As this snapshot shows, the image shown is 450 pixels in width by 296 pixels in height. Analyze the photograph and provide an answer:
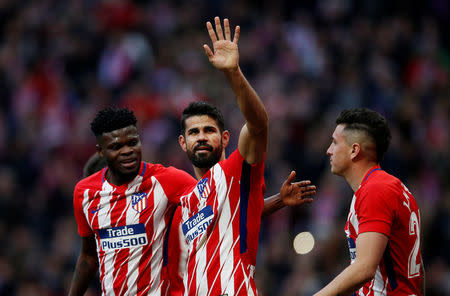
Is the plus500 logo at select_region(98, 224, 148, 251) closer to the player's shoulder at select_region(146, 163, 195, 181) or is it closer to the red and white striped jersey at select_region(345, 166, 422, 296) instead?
the player's shoulder at select_region(146, 163, 195, 181)

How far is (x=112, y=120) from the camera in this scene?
5.04 meters

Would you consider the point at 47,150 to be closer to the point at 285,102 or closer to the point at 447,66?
the point at 285,102

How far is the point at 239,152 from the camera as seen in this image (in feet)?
14.4

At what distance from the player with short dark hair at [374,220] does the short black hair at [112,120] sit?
160 centimetres

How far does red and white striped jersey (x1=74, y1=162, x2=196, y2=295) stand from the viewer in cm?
489

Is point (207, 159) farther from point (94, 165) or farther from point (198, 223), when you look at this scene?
point (94, 165)

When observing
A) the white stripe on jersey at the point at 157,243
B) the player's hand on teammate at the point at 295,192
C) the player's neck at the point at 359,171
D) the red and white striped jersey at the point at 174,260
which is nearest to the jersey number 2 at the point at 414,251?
the player's neck at the point at 359,171

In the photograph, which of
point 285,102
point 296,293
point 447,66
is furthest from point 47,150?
point 447,66

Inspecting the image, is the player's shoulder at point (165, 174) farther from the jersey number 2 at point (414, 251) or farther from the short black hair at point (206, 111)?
the jersey number 2 at point (414, 251)

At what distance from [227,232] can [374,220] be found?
3.25 ft

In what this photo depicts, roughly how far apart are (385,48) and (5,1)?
8.26 m

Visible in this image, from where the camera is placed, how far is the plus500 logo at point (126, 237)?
16.0 ft

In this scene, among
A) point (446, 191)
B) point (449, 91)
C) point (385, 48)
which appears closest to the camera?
point (446, 191)

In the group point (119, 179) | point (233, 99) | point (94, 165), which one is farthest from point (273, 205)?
point (233, 99)
